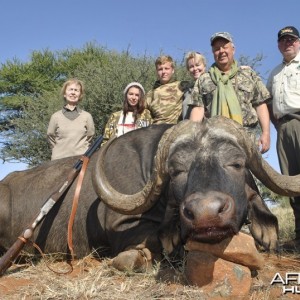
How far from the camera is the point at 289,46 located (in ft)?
19.1

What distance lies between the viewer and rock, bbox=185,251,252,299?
3.31 m

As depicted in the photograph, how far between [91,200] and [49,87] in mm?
22331

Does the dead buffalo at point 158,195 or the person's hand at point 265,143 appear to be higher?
the person's hand at point 265,143

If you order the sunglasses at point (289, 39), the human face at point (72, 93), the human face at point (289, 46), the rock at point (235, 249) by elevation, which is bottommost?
the rock at point (235, 249)

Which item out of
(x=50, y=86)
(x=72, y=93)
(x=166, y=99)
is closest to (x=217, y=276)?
(x=166, y=99)

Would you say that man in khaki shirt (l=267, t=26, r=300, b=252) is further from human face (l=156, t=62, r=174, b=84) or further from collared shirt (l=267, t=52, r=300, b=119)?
human face (l=156, t=62, r=174, b=84)

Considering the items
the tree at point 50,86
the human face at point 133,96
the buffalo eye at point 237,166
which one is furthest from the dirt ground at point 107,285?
the tree at point 50,86

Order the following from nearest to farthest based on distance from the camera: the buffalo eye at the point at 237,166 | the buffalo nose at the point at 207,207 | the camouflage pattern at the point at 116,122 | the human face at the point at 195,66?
the buffalo nose at the point at 207,207 < the buffalo eye at the point at 237,166 < the human face at the point at 195,66 < the camouflage pattern at the point at 116,122

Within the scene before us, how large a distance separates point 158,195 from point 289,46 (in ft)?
9.51

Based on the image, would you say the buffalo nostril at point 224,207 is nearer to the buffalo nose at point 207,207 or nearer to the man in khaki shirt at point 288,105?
the buffalo nose at point 207,207

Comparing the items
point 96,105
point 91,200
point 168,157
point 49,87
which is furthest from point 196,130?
point 49,87

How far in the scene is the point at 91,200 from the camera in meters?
5.13

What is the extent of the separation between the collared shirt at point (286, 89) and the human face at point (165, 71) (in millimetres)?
1807

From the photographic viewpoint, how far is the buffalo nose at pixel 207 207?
9.90ft
